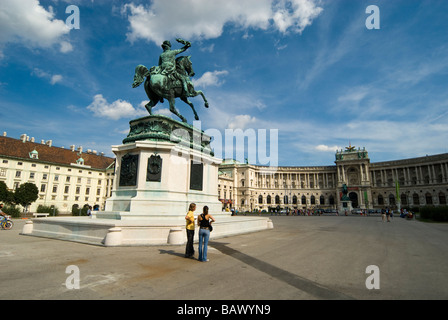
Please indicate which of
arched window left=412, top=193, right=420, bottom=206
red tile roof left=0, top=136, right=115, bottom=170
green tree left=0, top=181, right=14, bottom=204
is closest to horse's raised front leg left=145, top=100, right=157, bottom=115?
green tree left=0, top=181, right=14, bottom=204

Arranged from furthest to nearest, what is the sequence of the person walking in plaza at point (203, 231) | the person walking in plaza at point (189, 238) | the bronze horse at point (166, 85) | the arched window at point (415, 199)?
1. the arched window at point (415, 199)
2. the bronze horse at point (166, 85)
3. the person walking in plaza at point (189, 238)
4. the person walking in plaza at point (203, 231)

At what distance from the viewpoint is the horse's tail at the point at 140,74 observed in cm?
1406

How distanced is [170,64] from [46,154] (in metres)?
67.9

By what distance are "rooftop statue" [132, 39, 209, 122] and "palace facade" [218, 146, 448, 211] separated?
71821mm

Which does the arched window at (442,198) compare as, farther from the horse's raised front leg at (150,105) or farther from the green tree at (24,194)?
the green tree at (24,194)

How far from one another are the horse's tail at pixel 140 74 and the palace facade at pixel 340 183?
72.7m

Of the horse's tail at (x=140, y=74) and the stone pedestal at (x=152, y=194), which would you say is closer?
the stone pedestal at (x=152, y=194)

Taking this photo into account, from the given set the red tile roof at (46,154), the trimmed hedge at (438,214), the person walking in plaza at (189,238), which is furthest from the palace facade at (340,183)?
the person walking in plaza at (189,238)

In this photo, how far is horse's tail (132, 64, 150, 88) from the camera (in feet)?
46.1

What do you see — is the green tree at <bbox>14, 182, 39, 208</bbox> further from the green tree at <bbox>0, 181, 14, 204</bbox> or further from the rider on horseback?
the rider on horseback

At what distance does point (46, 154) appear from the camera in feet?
212

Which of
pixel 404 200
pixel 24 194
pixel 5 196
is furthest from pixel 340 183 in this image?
pixel 5 196
